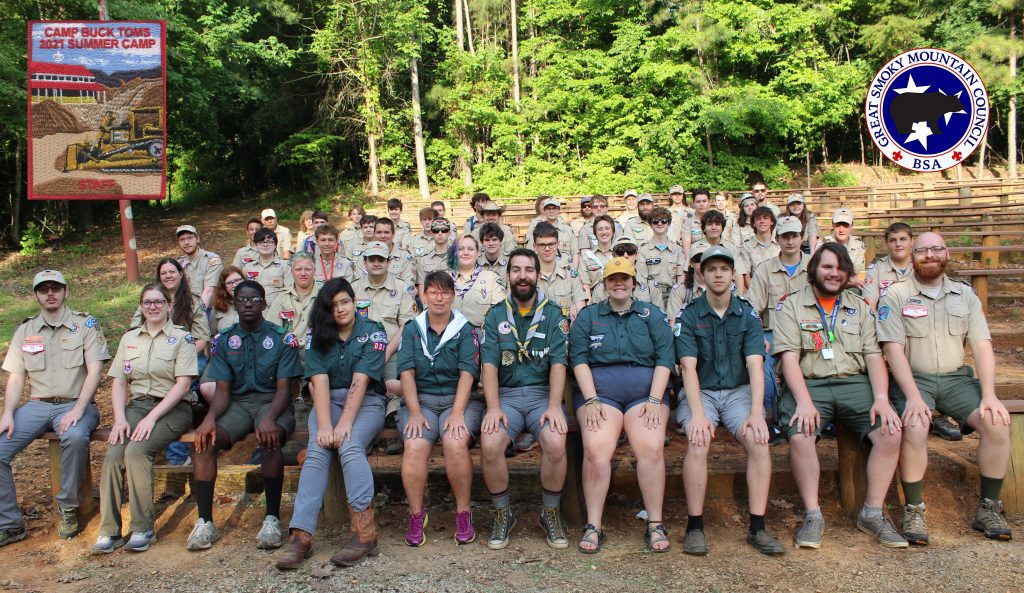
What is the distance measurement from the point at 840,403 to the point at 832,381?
5.9 inches

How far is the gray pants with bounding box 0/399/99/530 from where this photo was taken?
14.6 feet

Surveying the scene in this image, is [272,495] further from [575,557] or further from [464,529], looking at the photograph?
[575,557]

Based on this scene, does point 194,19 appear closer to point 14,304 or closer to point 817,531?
point 14,304

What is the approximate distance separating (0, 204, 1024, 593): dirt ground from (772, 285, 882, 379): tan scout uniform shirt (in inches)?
35.5

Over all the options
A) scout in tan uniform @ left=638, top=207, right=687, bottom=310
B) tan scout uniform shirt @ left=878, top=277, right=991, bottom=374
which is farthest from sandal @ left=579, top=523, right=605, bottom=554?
scout in tan uniform @ left=638, top=207, right=687, bottom=310

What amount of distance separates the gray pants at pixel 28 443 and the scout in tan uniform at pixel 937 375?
17.5 feet

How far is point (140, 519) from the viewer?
4254mm

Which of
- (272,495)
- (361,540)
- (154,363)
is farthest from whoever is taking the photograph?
(154,363)

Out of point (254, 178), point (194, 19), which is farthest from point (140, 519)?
point (254, 178)

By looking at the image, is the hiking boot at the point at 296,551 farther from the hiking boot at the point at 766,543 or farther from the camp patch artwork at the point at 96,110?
the camp patch artwork at the point at 96,110

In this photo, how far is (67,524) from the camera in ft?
14.7

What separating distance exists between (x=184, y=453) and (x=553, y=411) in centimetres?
311

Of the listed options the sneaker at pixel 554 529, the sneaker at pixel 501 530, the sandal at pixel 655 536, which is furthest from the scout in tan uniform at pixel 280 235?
the sandal at pixel 655 536

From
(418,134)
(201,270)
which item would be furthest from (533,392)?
(418,134)
